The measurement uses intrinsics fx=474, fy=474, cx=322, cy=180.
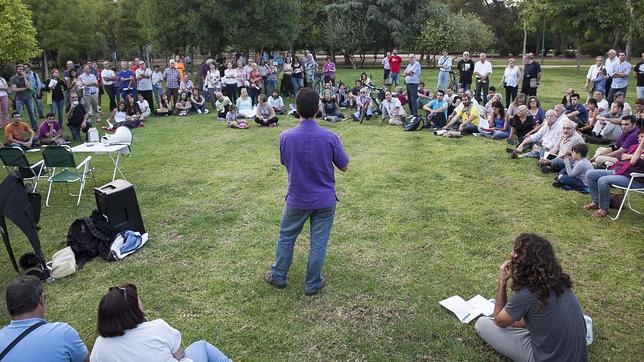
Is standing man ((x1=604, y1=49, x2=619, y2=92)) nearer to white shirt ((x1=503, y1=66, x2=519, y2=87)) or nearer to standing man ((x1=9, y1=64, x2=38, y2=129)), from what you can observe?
white shirt ((x1=503, y1=66, x2=519, y2=87))

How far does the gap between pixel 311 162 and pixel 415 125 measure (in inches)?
339

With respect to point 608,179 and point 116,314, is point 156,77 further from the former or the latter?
point 116,314

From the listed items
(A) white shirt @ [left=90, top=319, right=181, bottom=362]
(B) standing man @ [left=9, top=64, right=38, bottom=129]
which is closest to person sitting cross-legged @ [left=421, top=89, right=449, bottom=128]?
(B) standing man @ [left=9, top=64, right=38, bottom=129]

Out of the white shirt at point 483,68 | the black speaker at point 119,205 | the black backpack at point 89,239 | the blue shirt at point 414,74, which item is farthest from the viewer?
the white shirt at point 483,68

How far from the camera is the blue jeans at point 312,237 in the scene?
4.13 metres

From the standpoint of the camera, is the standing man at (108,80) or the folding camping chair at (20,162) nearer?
the folding camping chair at (20,162)

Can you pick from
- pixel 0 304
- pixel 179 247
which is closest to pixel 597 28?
pixel 179 247

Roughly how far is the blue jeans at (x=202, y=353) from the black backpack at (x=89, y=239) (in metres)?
2.69

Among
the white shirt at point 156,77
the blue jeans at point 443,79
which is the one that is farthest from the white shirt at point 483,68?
the white shirt at point 156,77

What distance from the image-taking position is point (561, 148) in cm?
791

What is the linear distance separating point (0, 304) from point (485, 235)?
16.9ft

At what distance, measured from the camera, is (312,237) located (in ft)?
13.8

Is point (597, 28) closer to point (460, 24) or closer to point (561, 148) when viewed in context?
point (460, 24)

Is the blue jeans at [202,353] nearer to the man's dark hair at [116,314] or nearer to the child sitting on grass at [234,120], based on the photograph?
the man's dark hair at [116,314]
